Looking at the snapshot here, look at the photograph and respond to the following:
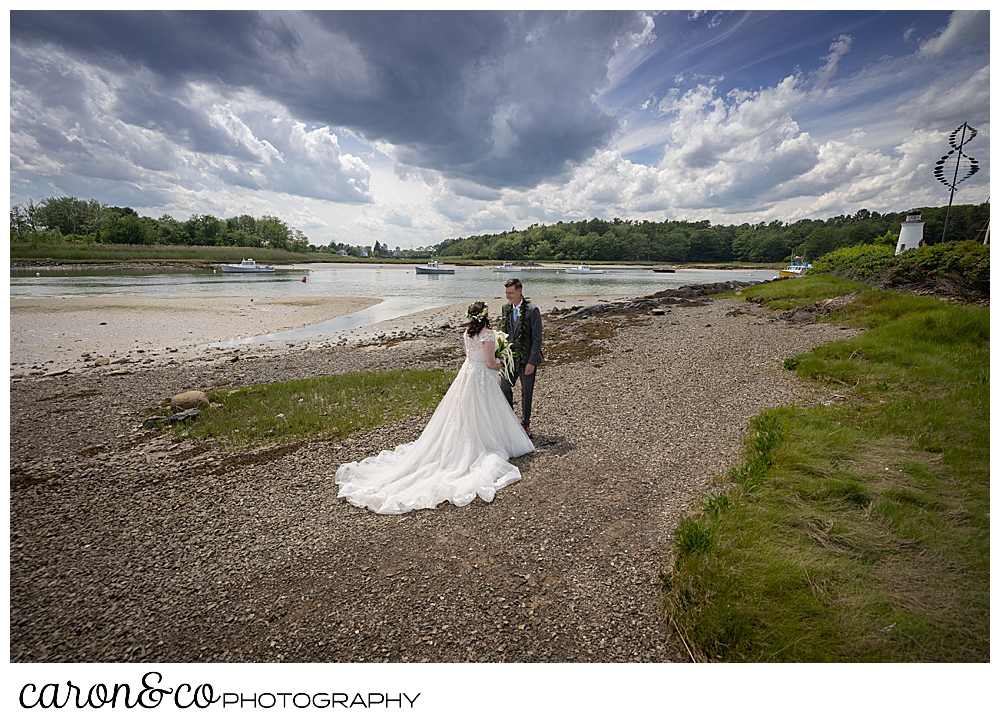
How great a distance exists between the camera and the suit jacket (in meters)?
6.90

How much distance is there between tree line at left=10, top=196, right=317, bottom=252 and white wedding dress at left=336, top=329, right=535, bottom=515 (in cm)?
10511

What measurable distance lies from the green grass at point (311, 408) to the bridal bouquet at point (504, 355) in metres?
3.16

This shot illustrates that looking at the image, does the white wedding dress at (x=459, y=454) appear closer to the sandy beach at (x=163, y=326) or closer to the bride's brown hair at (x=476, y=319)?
the bride's brown hair at (x=476, y=319)

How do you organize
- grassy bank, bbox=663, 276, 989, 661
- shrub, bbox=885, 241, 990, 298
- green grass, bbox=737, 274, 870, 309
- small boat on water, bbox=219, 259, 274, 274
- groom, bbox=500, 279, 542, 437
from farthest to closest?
small boat on water, bbox=219, 259, 274, 274, green grass, bbox=737, 274, 870, 309, shrub, bbox=885, 241, 990, 298, groom, bbox=500, 279, 542, 437, grassy bank, bbox=663, 276, 989, 661

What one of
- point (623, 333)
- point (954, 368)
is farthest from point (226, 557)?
point (623, 333)

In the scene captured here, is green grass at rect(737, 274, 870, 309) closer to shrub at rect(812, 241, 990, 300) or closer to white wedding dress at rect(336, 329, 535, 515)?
shrub at rect(812, 241, 990, 300)

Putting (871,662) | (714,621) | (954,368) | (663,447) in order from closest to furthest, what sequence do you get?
(871,662) → (714,621) → (663,447) → (954,368)

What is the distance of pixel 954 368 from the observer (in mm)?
7762

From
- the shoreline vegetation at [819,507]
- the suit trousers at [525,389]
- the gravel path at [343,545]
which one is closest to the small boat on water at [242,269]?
the shoreline vegetation at [819,507]

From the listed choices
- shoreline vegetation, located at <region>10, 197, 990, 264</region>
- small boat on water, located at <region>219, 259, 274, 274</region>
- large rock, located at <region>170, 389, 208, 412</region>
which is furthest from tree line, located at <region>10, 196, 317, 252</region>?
large rock, located at <region>170, 389, 208, 412</region>

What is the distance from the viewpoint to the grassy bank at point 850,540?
305 cm

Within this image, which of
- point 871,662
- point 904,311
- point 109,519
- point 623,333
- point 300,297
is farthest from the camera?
point 300,297

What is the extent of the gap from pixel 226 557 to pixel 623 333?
17.3 metres

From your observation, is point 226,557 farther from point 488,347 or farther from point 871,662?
point 871,662
